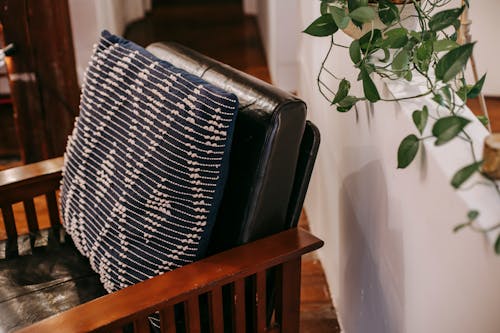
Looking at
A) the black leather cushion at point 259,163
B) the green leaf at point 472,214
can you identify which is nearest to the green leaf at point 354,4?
the black leather cushion at point 259,163

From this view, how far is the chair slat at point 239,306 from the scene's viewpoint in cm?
127

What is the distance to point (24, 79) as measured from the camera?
254 cm

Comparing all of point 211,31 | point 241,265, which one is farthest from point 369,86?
point 211,31

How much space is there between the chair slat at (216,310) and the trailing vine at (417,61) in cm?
43

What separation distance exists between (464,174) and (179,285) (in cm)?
56

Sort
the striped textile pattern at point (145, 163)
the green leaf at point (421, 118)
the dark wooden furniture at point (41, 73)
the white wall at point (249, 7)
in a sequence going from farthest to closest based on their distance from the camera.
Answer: the white wall at point (249, 7) → the dark wooden furniture at point (41, 73) → the striped textile pattern at point (145, 163) → the green leaf at point (421, 118)

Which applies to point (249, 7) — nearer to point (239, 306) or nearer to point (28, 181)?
point (28, 181)

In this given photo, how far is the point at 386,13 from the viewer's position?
46.3 inches

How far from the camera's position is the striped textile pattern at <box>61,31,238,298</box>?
3.97 ft

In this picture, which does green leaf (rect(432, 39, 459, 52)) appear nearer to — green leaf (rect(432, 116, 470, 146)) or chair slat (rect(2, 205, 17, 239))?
green leaf (rect(432, 116, 470, 146))

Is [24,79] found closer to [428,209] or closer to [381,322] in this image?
[381,322]

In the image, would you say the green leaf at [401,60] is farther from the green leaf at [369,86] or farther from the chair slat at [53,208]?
the chair slat at [53,208]

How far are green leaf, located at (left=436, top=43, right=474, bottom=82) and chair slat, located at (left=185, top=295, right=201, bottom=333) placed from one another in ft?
1.92

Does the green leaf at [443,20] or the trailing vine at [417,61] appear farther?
the green leaf at [443,20]
